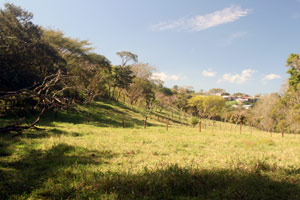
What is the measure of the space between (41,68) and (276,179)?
974 inches

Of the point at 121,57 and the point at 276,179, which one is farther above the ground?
the point at 121,57

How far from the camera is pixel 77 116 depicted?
21.4 metres

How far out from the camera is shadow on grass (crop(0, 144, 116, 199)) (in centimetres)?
418

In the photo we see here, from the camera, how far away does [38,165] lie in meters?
5.78

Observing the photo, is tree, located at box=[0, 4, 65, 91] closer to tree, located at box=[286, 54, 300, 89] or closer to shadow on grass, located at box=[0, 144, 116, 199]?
shadow on grass, located at box=[0, 144, 116, 199]

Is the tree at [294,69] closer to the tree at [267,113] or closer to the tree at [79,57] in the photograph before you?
A: the tree at [267,113]

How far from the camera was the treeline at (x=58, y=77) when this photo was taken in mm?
5730

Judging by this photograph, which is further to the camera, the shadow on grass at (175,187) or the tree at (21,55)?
the tree at (21,55)

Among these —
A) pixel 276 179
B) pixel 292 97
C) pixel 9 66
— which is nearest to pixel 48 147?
pixel 276 179

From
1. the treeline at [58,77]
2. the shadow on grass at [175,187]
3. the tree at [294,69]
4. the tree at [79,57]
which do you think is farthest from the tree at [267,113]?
the shadow on grass at [175,187]

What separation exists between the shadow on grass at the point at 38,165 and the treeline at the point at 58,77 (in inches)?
57.6

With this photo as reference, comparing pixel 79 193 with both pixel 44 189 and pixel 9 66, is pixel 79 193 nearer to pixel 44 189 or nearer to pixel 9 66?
pixel 44 189

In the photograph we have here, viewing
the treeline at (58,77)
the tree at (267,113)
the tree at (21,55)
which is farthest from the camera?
the tree at (267,113)

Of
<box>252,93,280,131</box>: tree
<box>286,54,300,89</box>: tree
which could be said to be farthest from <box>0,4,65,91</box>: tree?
<box>252,93,280,131</box>: tree
